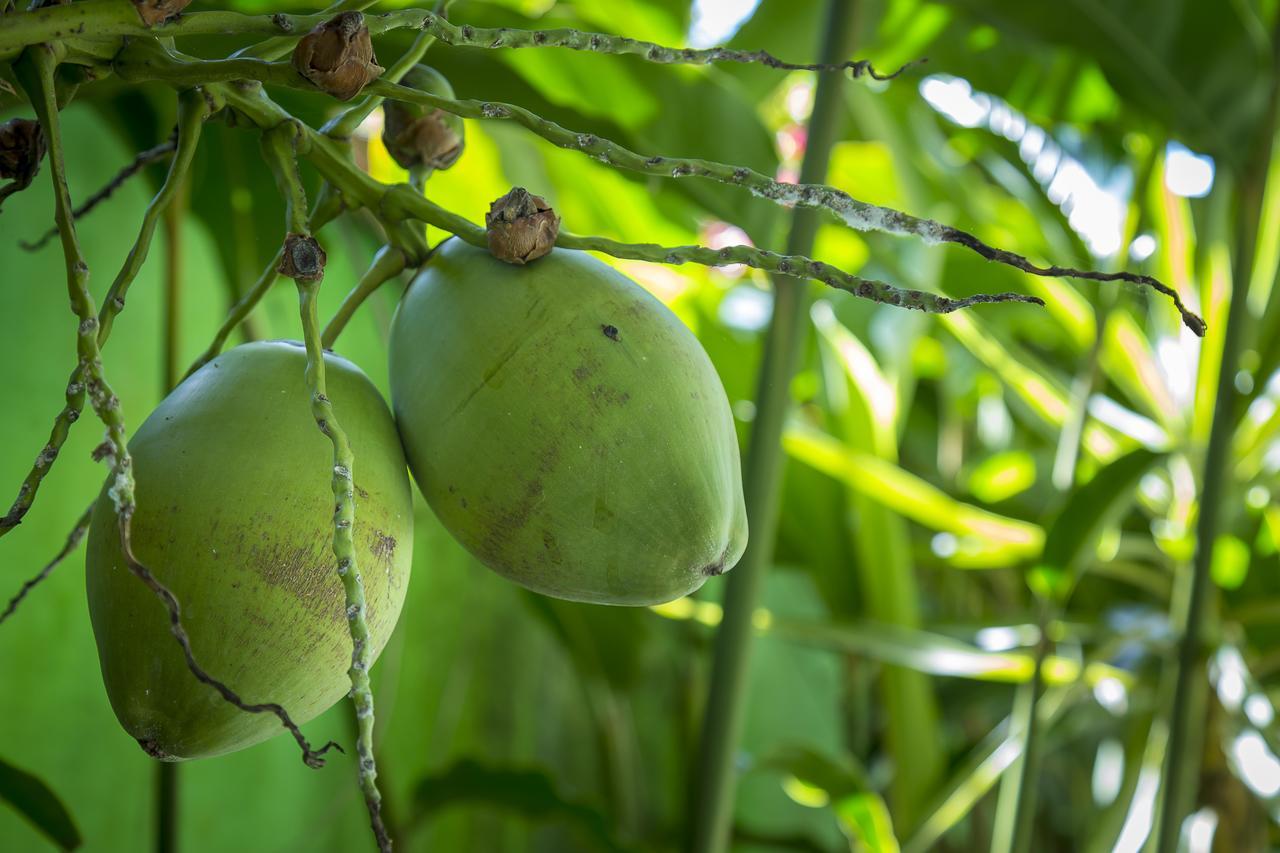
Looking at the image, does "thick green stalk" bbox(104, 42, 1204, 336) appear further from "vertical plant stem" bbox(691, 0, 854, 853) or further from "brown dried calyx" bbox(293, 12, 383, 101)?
"vertical plant stem" bbox(691, 0, 854, 853)

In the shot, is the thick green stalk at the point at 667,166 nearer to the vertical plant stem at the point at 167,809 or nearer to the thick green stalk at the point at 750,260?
the thick green stalk at the point at 750,260

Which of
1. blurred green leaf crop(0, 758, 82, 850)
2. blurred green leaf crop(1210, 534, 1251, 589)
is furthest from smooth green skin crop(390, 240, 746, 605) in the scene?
blurred green leaf crop(1210, 534, 1251, 589)

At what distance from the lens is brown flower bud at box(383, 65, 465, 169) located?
0.29 m

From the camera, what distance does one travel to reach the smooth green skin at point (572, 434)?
9.2 inches

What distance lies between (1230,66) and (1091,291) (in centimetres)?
15

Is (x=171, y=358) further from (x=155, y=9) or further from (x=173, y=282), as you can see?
(x=155, y=9)

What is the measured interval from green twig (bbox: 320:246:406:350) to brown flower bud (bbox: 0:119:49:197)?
7cm

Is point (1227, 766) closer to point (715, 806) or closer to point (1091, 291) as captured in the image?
point (1091, 291)

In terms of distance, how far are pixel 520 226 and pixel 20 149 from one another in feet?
0.36

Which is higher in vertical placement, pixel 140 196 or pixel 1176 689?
pixel 140 196

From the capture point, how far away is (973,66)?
81cm

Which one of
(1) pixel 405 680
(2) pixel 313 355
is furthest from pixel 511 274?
(1) pixel 405 680

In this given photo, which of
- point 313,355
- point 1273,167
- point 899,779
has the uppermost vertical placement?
point 1273,167

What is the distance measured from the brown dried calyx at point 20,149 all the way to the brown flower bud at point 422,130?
8 cm
